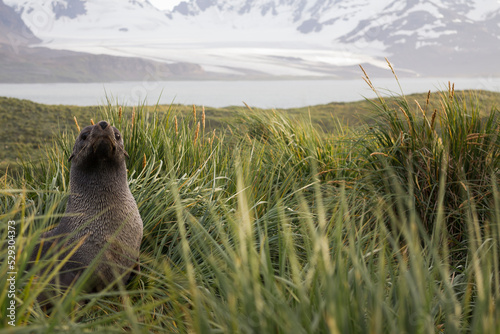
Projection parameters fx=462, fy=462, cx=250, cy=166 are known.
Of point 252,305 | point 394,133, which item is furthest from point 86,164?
point 394,133

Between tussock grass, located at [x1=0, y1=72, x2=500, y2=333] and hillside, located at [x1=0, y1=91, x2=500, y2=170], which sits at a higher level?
hillside, located at [x1=0, y1=91, x2=500, y2=170]

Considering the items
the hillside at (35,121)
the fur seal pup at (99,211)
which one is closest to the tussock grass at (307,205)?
the fur seal pup at (99,211)

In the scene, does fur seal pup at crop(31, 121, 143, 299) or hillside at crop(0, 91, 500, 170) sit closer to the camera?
fur seal pup at crop(31, 121, 143, 299)

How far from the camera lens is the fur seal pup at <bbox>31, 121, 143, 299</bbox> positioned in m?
2.72

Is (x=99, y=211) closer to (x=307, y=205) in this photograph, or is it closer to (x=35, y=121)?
(x=307, y=205)

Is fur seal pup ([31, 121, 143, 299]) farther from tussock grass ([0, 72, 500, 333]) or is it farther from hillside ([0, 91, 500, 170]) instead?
hillside ([0, 91, 500, 170])

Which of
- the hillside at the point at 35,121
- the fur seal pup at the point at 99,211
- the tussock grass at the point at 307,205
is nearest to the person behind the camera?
the tussock grass at the point at 307,205

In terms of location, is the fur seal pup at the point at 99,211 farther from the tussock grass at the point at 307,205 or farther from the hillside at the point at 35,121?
the hillside at the point at 35,121

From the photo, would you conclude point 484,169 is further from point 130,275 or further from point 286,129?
point 130,275

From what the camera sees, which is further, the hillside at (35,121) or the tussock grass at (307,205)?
the hillside at (35,121)

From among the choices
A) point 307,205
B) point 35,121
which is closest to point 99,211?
point 307,205

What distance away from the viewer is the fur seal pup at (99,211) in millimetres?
2723

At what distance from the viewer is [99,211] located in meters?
2.82

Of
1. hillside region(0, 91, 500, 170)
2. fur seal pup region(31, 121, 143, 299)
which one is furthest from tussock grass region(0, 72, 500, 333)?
hillside region(0, 91, 500, 170)
